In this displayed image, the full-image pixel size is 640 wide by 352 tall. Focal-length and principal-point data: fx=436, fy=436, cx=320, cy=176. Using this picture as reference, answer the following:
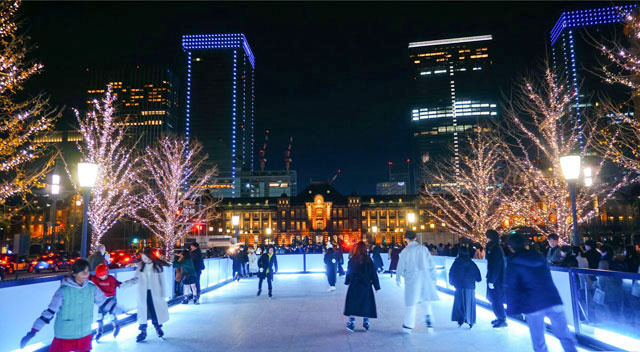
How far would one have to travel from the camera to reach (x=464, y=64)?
136m

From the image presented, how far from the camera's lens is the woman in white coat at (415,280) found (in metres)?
7.80

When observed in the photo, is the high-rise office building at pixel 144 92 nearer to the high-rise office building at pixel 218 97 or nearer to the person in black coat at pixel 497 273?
the high-rise office building at pixel 218 97

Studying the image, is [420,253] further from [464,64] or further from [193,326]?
[464,64]

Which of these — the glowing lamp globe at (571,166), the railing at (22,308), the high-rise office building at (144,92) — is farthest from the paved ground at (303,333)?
the high-rise office building at (144,92)

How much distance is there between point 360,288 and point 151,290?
12.4ft

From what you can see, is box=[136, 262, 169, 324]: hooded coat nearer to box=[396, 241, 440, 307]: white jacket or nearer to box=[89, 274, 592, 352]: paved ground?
box=[89, 274, 592, 352]: paved ground

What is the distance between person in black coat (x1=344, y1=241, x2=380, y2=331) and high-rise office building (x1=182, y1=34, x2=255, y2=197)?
148 meters

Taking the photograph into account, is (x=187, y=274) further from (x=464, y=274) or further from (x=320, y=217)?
(x=320, y=217)

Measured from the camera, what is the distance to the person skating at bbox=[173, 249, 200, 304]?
1115cm

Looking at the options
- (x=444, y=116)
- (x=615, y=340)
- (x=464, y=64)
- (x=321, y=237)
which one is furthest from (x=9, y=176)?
(x=464, y=64)

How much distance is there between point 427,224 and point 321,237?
74.6 feet

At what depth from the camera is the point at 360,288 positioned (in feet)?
26.1

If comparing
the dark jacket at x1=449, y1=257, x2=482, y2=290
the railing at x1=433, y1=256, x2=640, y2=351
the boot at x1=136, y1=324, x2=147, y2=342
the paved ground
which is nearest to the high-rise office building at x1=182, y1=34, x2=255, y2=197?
the paved ground

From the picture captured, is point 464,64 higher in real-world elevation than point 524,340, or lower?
higher
